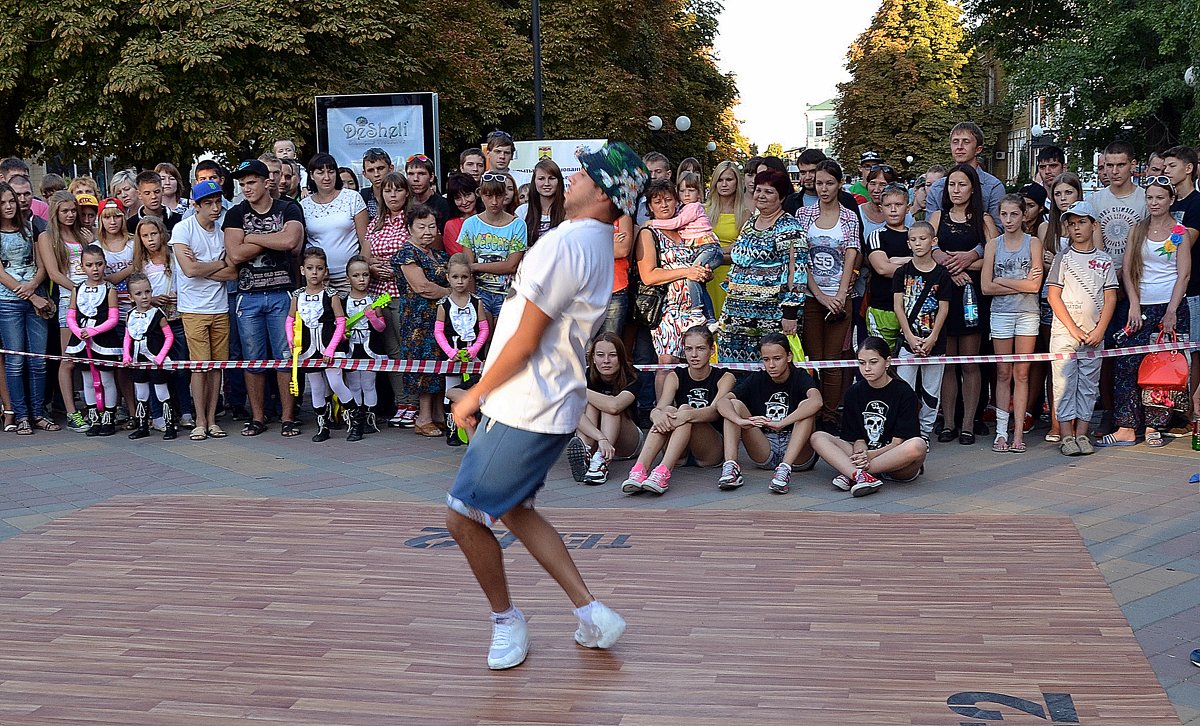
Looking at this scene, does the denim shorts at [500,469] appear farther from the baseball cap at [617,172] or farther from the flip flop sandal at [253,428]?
the flip flop sandal at [253,428]

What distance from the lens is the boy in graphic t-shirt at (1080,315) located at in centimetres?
822

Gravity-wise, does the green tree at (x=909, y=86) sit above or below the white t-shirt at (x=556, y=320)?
above

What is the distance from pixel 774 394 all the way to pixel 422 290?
9.86ft

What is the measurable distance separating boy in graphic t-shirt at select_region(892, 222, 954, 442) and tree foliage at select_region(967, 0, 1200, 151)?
9.95 metres

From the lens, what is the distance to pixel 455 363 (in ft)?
29.1

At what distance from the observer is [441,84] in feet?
81.1

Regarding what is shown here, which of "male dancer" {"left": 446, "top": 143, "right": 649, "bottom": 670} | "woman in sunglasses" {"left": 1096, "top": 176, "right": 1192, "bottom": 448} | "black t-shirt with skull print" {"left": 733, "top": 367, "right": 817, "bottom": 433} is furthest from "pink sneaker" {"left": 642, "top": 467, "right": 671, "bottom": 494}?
"woman in sunglasses" {"left": 1096, "top": 176, "right": 1192, "bottom": 448}

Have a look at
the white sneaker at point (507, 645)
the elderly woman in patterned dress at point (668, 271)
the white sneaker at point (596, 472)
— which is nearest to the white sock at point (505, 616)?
the white sneaker at point (507, 645)

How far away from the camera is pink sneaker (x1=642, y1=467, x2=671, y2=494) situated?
7.11 meters

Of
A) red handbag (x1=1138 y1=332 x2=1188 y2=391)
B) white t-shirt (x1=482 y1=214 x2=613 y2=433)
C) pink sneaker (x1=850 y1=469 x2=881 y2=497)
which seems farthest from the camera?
red handbag (x1=1138 y1=332 x2=1188 y2=391)

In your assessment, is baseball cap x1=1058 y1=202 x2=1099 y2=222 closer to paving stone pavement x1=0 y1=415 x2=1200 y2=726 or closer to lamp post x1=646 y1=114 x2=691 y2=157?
paving stone pavement x1=0 y1=415 x2=1200 y2=726

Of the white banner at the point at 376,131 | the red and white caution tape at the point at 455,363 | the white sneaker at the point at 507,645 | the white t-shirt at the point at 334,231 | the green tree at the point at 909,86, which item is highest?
the green tree at the point at 909,86

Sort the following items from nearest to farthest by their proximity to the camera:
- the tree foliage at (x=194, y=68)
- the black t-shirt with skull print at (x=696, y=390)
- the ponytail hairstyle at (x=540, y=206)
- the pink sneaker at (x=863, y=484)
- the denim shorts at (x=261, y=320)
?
the pink sneaker at (x=863, y=484)
the black t-shirt with skull print at (x=696, y=390)
the ponytail hairstyle at (x=540, y=206)
the denim shorts at (x=261, y=320)
the tree foliage at (x=194, y=68)

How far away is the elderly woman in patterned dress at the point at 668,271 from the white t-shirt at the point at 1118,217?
3.01 meters
